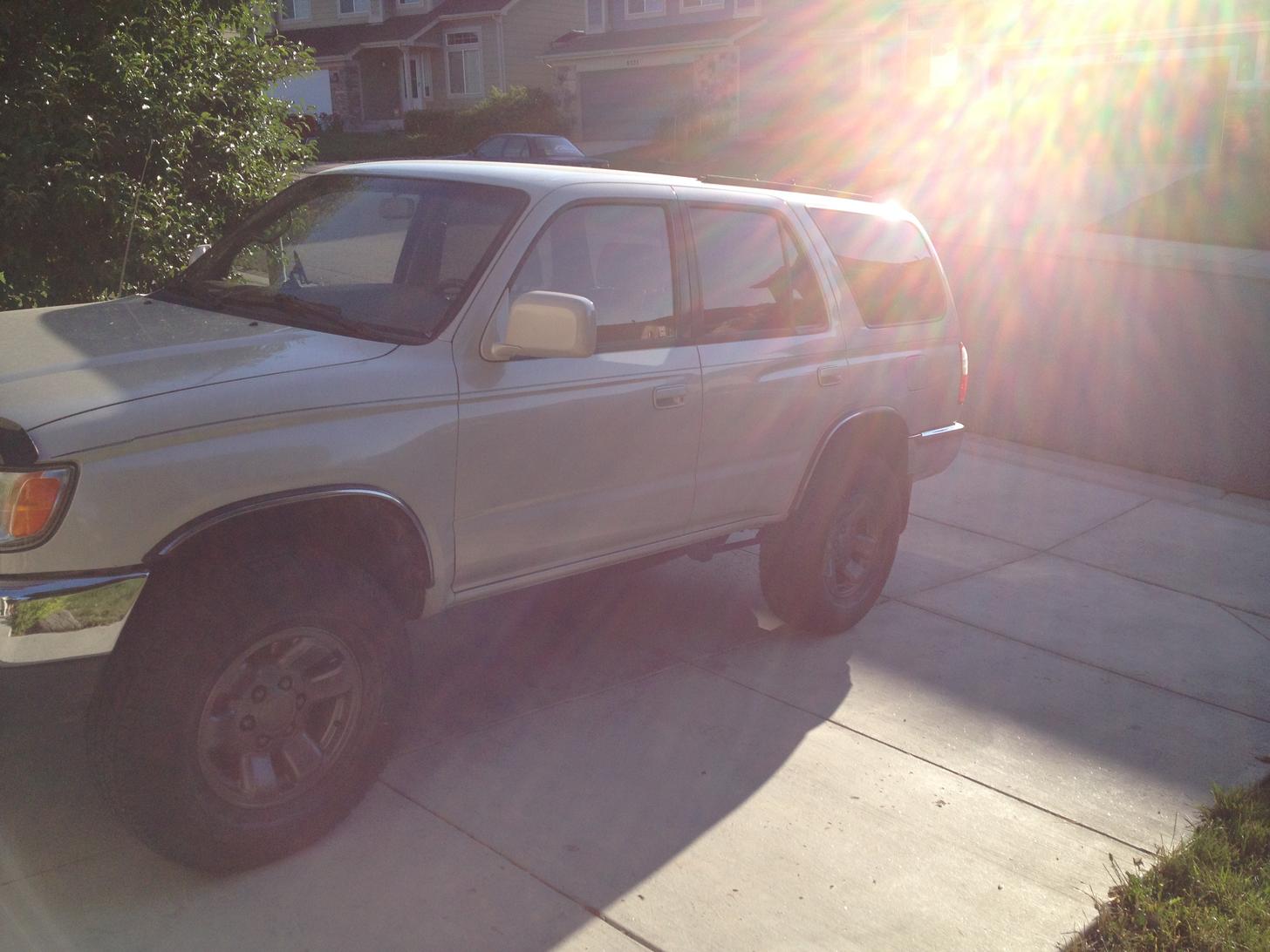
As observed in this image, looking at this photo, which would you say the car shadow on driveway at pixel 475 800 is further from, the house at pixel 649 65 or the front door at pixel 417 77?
the front door at pixel 417 77

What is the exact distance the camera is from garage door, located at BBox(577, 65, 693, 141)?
141 feet

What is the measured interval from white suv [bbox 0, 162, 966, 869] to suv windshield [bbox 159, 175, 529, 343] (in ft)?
0.05

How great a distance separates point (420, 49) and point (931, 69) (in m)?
20.5

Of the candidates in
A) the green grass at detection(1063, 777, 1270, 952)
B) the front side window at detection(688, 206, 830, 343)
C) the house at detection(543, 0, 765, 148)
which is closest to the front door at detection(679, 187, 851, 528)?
the front side window at detection(688, 206, 830, 343)

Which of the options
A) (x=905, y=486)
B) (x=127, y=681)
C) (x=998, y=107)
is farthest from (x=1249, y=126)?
(x=127, y=681)

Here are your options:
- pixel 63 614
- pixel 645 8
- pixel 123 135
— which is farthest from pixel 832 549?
pixel 645 8

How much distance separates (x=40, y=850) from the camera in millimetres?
3676

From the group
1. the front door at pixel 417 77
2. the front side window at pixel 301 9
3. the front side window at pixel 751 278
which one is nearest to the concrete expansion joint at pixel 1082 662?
the front side window at pixel 751 278

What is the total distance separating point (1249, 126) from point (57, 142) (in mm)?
28781

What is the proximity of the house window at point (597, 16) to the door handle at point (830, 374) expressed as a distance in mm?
43318

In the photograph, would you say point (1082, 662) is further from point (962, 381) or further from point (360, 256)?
point (360, 256)

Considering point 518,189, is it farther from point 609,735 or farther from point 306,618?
point 609,735

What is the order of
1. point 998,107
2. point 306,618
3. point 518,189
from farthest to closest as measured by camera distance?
point 998,107 → point 518,189 → point 306,618

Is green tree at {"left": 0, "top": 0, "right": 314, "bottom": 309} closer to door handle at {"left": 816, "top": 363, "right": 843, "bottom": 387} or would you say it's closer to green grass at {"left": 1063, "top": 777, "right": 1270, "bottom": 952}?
door handle at {"left": 816, "top": 363, "right": 843, "bottom": 387}
